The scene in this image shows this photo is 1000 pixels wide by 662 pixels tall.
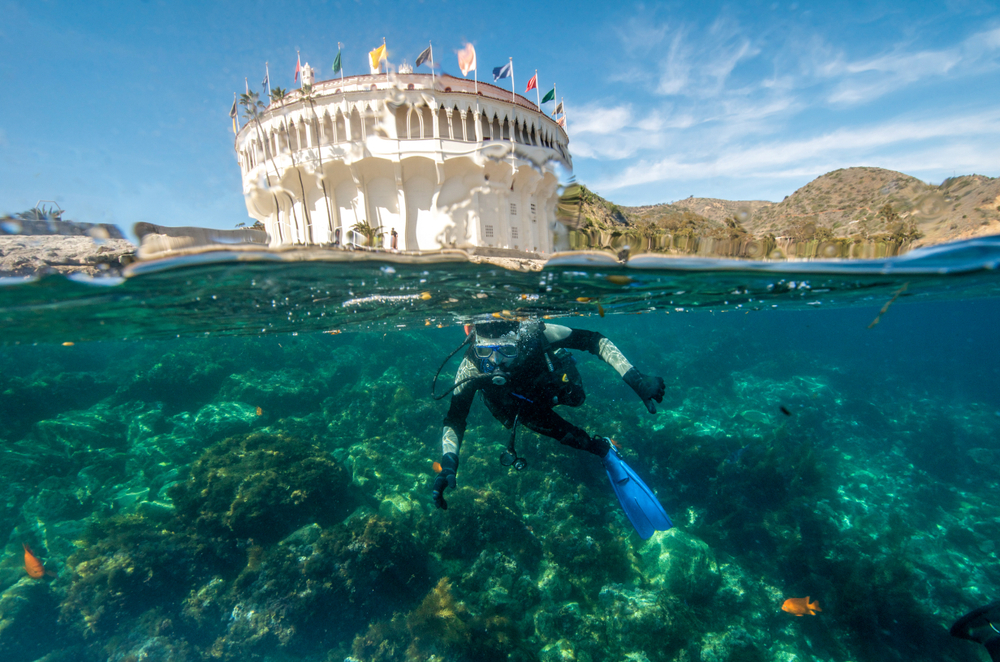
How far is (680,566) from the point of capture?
386 inches

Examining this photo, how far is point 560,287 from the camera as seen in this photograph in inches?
421

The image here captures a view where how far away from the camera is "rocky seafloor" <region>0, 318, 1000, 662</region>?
29.2 ft

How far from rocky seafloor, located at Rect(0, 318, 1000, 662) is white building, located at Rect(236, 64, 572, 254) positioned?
7.97 meters

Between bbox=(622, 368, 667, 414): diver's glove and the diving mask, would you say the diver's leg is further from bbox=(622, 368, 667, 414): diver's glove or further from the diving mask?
bbox=(622, 368, 667, 414): diver's glove

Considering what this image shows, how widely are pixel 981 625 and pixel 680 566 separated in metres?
4.79

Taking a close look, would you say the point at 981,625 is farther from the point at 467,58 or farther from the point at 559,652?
the point at 467,58

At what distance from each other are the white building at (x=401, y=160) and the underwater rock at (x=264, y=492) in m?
8.49

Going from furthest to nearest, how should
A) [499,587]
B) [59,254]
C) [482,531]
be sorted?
[482,531] → [499,587] → [59,254]

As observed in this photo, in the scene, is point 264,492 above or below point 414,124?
below

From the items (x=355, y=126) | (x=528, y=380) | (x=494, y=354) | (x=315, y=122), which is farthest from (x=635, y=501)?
(x=315, y=122)

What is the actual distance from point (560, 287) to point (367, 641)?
924 cm

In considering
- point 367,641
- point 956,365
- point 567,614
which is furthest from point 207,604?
point 956,365

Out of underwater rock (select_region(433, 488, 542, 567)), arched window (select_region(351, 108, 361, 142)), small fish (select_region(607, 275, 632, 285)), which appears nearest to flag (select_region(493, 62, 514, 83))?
arched window (select_region(351, 108, 361, 142))

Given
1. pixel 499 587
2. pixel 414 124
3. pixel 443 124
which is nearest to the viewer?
pixel 499 587
